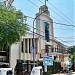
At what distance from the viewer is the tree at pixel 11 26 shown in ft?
101

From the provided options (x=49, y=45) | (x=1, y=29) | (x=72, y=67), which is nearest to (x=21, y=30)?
(x=1, y=29)

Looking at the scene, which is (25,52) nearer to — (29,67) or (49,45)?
(29,67)

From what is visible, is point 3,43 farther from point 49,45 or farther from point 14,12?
point 49,45

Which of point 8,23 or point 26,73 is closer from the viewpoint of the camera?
point 8,23

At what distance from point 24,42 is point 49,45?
47.7ft

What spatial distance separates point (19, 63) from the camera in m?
42.8

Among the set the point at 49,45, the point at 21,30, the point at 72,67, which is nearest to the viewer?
the point at 21,30

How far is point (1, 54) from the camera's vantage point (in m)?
43.9

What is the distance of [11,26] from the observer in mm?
31719

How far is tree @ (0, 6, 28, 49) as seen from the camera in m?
30.8

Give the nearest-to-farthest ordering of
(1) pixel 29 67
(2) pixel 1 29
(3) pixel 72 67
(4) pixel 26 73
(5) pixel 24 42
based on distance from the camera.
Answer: (2) pixel 1 29
(4) pixel 26 73
(1) pixel 29 67
(5) pixel 24 42
(3) pixel 72 67

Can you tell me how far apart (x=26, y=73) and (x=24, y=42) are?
30.9ft

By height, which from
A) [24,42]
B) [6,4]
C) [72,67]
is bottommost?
[72,67]

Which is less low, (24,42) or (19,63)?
(24,42)
